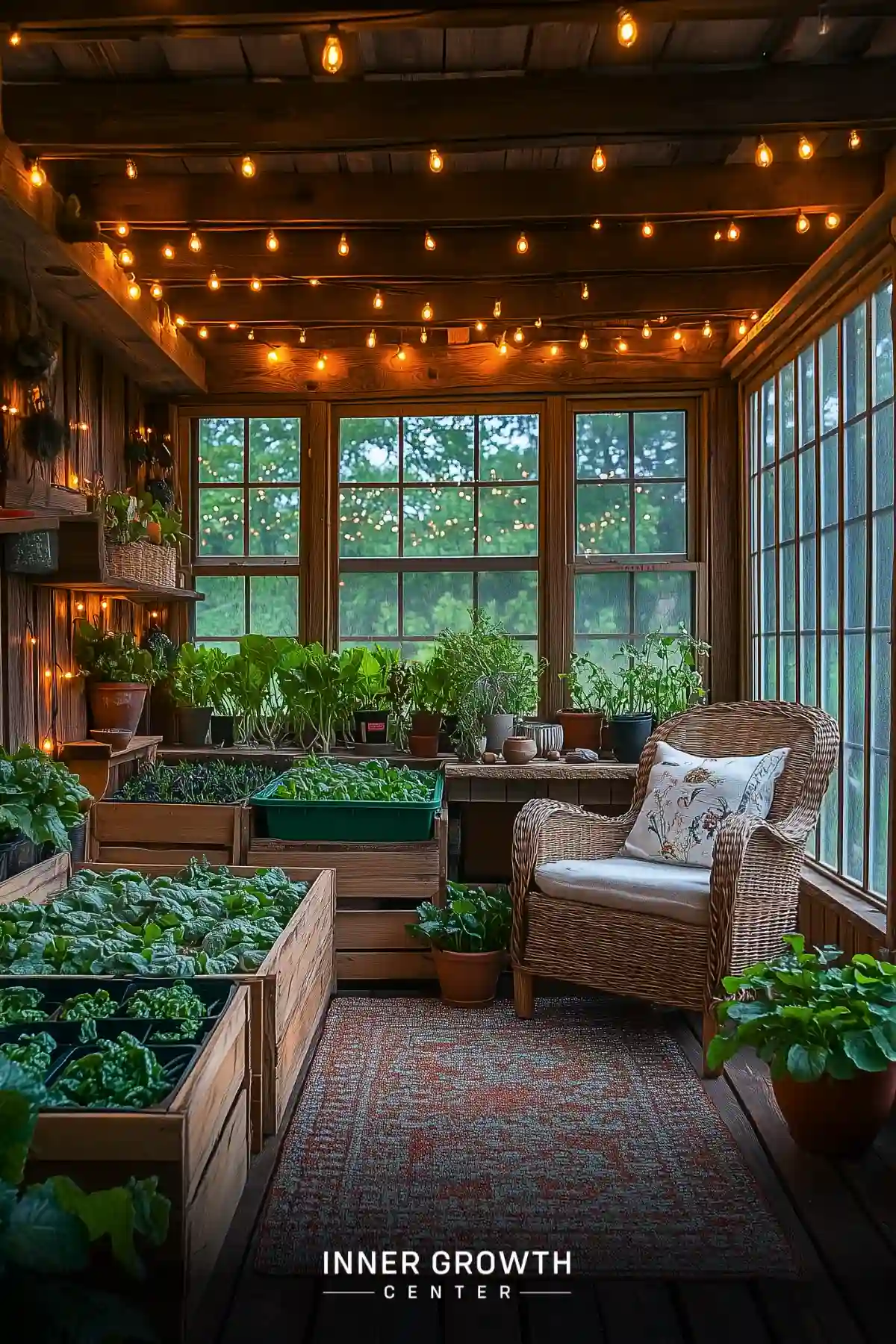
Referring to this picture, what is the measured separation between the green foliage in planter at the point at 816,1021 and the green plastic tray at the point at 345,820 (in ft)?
5.01

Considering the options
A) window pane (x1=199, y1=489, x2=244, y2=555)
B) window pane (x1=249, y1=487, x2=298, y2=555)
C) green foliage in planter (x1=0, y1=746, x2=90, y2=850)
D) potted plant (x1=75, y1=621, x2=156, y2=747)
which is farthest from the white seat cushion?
window pane (x1=199, y1=489, x2=244, y2=555)

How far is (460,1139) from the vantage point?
2.76 meters

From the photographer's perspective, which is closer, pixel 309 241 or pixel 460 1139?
pixel 460 1139

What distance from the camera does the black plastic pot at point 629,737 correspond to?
4.89 metres

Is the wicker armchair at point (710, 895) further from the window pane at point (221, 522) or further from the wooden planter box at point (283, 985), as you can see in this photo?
the window pane at point (221, 522)

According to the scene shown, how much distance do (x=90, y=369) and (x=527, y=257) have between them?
190 centimetres

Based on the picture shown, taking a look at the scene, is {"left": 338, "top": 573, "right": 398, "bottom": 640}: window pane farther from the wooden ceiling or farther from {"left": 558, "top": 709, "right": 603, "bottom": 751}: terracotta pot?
the wooden ceiling

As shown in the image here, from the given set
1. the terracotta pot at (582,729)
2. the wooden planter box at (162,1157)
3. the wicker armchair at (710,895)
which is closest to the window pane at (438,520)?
the terracotta pot at (582,729)

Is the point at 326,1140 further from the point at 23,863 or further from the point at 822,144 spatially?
the point at 822,144

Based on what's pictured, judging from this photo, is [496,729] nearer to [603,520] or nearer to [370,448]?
[603,520]

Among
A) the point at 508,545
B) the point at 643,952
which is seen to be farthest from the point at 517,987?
the point at 508,545

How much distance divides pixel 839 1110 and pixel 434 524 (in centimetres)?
353

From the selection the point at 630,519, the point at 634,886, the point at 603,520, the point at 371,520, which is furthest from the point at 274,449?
the point at 634,886

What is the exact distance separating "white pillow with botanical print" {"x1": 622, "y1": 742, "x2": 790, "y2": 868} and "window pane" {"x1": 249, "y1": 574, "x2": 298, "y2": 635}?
231cm
